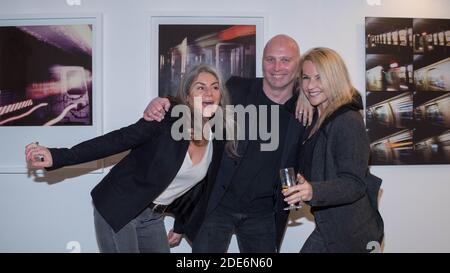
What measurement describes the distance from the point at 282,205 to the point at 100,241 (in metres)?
1.04

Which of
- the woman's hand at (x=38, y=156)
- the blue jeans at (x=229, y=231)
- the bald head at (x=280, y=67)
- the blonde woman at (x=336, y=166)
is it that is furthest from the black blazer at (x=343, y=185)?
the woman's hand at (x=38, y=156)

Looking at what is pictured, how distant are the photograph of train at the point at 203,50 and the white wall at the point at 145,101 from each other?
113 millimetres

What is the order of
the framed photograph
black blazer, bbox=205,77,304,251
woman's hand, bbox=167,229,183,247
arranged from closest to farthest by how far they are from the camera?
black blazer, bbox=205,77,304,251 → woman's hand, bbox=167,229,183,247 → the framed photograph

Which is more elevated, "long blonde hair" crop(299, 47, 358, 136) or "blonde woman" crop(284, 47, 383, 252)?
"long blonde hair" crop(299, 47, 358, 136)

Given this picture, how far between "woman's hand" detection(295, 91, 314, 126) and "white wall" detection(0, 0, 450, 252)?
2.49 feet

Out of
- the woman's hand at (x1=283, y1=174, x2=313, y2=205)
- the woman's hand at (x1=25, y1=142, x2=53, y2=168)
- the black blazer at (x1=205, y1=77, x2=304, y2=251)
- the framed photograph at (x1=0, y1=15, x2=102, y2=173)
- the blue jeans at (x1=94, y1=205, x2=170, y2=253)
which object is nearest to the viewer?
the woman's hand at (x1=283, y1=174, x2=313, y2=205)

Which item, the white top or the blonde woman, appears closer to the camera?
the blonde woman

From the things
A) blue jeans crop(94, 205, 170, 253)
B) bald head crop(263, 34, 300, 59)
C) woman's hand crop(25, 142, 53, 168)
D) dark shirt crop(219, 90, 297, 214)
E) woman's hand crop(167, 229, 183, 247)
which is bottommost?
woman's hand crop(167, 229, 183, 247)

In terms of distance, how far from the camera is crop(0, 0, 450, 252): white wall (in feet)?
9.43

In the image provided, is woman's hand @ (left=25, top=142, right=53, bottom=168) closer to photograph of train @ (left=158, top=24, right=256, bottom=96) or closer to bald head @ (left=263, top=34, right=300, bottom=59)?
photograph of train @ (left=158, top=24, right=256, bottom=96)

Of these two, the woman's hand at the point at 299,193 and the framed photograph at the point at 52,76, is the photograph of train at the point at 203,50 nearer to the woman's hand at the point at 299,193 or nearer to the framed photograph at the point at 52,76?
the framed photograph at the point at 52,76

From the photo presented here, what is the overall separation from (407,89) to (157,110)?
188 cm

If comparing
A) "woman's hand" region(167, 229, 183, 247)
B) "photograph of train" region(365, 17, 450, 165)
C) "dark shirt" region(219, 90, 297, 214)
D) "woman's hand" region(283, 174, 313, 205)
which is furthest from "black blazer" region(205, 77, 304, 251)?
"photograph of train" region(365, 17, 450, 165)

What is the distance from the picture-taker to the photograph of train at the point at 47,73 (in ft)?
9.30
